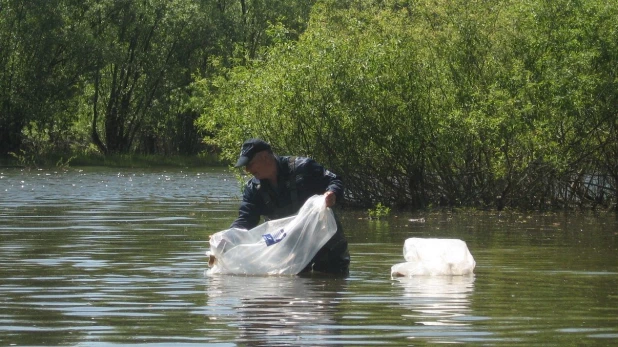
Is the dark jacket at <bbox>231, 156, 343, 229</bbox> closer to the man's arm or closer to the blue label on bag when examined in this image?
the man's arm

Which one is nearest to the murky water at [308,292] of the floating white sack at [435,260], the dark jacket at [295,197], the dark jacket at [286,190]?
the floating white sack at [435,260]

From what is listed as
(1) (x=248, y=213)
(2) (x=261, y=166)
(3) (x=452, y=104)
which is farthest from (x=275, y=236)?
(3) (x=452, y=104)

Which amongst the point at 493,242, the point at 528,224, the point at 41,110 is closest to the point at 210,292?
the point at 493,242

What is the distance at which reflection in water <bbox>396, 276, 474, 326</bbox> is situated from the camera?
8641 mm

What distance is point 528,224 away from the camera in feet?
65.0

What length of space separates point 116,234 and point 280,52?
274 inches

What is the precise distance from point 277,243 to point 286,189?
1.65 feet

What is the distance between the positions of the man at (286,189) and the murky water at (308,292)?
314mm

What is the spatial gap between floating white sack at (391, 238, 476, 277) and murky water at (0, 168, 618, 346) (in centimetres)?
16

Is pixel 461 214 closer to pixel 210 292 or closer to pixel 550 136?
pixel 550 136

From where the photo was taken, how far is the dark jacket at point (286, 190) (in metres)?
11.3

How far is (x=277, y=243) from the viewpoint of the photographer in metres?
11.3

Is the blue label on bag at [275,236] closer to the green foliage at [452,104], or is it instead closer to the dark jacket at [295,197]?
the dark jacket at [295,197]

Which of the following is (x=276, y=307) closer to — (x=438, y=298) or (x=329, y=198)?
(x=438, y=298)
